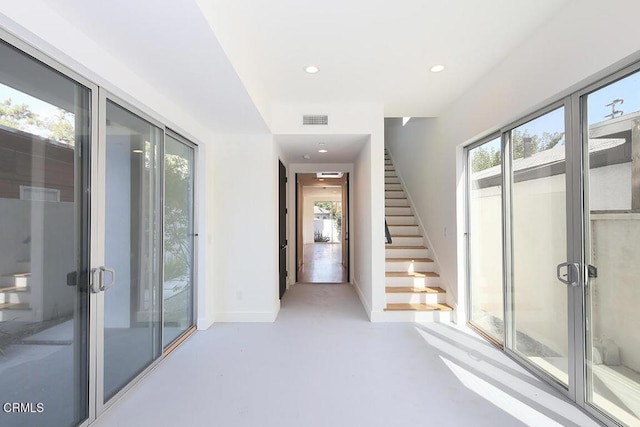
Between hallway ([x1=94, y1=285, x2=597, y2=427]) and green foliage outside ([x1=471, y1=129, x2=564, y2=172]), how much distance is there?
1906 mm

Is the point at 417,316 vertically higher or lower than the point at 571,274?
lower

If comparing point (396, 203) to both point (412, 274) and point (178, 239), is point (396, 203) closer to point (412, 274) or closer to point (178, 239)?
point (412, 274)

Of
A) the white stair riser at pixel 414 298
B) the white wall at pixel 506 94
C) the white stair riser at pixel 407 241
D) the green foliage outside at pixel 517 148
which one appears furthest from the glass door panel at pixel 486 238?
the white stair riser at pixel 407 241

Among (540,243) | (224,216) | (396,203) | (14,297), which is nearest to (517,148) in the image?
(540,243)

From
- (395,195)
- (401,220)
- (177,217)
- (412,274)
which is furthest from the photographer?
(395,195)

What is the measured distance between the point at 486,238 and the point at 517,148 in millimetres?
1040

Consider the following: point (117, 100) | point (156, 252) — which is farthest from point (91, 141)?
point (156, 252)

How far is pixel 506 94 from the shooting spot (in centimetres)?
273

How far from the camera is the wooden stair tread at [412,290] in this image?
409cm

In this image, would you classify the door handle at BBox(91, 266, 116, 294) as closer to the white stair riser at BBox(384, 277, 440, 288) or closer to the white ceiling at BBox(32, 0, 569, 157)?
the white ceiling at BBox(32, 0, 569, 157)

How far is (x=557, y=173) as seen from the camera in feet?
7.59

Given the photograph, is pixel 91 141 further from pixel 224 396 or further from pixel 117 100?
pixel 224 396

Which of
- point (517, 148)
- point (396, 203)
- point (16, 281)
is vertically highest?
point (517, 148)

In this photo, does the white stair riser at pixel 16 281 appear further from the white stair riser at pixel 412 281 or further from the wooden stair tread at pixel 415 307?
the white stair riser at pixel 412 281
